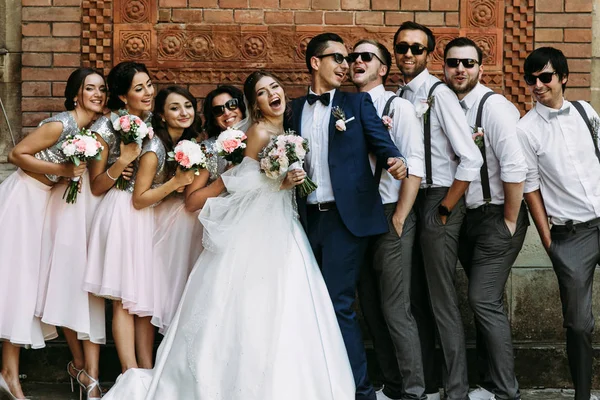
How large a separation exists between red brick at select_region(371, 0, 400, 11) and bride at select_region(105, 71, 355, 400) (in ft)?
5.16

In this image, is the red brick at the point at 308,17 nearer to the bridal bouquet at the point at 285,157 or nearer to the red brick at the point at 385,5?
the red brick at the point at 385,5

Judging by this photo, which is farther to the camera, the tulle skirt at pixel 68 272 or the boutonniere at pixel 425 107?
the tulle skirt at pixel 68 272

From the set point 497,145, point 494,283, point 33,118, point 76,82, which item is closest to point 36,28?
point 33,118

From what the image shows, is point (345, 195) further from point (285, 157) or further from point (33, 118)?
point (33, 118)

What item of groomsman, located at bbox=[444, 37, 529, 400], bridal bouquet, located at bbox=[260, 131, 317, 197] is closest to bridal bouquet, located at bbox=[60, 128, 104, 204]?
bridal bouquet, located at bbox=[260, 131, 317, 197]

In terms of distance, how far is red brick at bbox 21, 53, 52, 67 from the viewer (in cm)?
722

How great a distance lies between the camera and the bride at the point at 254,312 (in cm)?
555

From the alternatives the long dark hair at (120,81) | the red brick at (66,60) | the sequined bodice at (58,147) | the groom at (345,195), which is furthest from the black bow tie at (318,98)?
the red brick at (66,60)

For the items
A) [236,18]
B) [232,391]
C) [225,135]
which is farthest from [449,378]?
[236,18]

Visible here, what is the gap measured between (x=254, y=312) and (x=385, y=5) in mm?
2895

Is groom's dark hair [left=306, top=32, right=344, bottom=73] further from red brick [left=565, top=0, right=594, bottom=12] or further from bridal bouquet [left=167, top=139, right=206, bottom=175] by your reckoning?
red brick [left=565, top=0, right=594, bottom=12]

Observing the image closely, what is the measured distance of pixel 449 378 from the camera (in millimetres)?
6074

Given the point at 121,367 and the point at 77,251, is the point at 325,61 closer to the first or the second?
the point at 77,251

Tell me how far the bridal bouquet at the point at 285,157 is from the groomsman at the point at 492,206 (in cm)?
112
